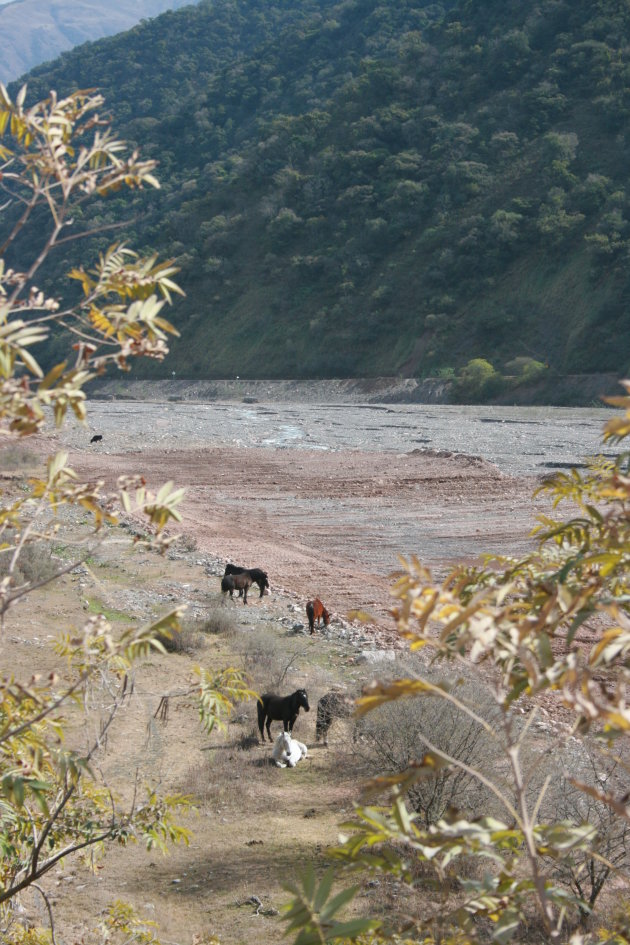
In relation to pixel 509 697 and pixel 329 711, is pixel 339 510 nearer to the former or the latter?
pixel 329 711

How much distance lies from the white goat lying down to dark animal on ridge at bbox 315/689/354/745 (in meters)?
0.50

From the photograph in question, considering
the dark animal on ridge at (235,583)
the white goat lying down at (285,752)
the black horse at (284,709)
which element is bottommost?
the dark animal on ridge at (235,583)

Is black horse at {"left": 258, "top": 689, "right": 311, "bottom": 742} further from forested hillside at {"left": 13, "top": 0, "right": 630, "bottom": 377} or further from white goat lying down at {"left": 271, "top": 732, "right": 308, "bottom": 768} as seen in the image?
forested hillside at {"left": 13, "top": 0, "right": 630, "bottom": 377}

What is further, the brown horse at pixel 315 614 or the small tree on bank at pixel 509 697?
the brown horse at pixel 315 614

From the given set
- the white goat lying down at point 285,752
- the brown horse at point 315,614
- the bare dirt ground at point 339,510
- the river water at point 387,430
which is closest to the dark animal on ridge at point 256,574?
the bare dirt ground at point 339,510

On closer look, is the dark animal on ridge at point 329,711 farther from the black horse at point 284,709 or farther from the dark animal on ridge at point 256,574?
the dark animal on ridge at point 256,574

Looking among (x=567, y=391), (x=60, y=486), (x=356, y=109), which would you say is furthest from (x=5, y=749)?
(x=356, y=109)

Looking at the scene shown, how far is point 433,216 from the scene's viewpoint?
63.4 meters

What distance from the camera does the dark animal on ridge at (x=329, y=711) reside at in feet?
27.9

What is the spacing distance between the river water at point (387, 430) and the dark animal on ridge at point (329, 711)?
16866 millimetres

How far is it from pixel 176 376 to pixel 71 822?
63.6 m

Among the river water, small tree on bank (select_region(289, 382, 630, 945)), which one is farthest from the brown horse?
the river water

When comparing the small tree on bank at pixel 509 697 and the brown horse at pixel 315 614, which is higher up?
the small tree on bank at pixel 509 697

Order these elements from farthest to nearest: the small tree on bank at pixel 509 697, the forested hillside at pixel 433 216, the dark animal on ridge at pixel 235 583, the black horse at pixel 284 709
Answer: the forested hillside at pixel 433 216 → the dark animal on ridge at pixel 235 583 → the black horse at pixel 284 709 → the small tree on bank at pixel 509 697
